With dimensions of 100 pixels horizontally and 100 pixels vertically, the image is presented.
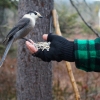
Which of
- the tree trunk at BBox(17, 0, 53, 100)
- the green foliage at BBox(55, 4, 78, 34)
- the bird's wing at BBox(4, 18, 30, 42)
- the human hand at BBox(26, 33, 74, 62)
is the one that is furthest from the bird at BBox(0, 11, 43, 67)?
the green foliage at BBox(55, 4, 78, 34)

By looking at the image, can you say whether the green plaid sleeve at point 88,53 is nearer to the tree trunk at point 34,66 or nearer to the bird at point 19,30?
the bird at point 19,30

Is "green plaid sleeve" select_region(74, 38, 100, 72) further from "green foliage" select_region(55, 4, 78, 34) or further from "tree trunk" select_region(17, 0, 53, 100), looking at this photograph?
"green foliage" select_region(55, 4, 78, 34)

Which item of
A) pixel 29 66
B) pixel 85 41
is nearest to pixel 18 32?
pixel 85 41

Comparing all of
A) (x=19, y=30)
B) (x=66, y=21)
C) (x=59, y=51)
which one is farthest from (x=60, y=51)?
(x=66, y=21)

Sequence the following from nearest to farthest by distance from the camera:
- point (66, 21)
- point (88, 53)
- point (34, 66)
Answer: point (88, 53)
point (34, 66)
point (66, 21)

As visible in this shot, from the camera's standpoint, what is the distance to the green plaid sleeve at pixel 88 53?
2.00 metres

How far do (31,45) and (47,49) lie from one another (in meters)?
0.13

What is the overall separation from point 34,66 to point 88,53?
1462 mm

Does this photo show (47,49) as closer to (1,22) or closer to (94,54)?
(94,54)

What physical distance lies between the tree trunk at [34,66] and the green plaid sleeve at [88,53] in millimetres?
1378

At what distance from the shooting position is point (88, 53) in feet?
6.58

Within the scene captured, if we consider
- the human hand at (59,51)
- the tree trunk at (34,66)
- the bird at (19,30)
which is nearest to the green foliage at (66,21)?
the tree trunk at (34,66)

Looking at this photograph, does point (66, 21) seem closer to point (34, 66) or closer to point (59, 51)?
point (34, 66)

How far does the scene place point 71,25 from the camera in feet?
22.9
